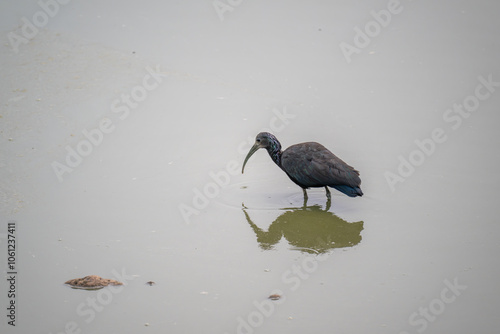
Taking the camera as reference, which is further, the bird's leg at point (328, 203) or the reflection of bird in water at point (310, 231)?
the bird's leg at point (328, 203)

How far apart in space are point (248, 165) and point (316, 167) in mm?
1559

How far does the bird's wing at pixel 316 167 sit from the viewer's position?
32.8ft

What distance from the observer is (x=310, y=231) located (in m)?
9.66

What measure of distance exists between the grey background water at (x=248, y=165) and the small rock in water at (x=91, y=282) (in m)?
0.10

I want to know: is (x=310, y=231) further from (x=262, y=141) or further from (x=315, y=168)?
(x=262, y=141)

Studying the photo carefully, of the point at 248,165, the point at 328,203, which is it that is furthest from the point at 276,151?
the point at 328,203

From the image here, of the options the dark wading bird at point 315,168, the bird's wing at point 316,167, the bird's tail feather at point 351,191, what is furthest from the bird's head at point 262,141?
the bird's tail feather at point 351,191

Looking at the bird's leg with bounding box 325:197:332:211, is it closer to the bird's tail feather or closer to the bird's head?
the bird's tail feather

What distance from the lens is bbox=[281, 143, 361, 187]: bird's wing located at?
10.0 metres

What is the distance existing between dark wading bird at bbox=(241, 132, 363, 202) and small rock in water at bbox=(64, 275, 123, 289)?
3048 millimetres

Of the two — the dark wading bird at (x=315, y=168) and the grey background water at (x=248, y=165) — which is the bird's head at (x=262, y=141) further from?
the grey background water at (x=248, y=165)

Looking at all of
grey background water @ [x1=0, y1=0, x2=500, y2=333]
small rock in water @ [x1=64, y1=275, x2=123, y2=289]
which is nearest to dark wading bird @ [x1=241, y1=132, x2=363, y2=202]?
grey background water @ [x1=0, y1=0, x2=500, y2=333]

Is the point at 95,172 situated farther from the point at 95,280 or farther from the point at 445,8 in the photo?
the point at 445,8

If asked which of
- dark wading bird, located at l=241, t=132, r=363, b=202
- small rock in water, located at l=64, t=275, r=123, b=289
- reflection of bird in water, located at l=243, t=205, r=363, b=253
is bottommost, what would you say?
small rock in water, located at l=64, t=275, r=123, b=289
